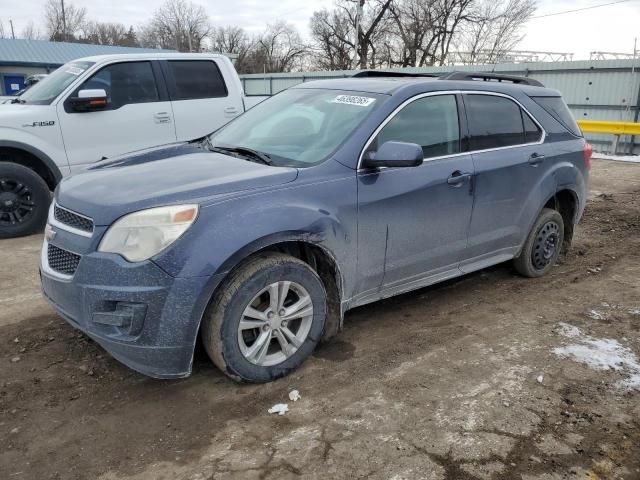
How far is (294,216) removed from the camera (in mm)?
3117

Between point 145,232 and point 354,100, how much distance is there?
1830 mm

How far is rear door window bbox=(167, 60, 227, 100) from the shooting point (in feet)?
23.6

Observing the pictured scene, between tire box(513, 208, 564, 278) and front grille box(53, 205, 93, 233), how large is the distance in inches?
146

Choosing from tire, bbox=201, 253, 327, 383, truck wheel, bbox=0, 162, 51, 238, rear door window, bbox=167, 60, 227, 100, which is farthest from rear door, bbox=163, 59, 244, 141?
tire, bbox=201, 253, 327, 383

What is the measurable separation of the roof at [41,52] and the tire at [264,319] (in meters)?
33.0

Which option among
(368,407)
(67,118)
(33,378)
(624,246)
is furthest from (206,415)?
(624,246)

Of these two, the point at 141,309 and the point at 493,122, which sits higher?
the point at 493,122

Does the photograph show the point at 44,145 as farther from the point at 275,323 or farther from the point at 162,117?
the point at 275,323

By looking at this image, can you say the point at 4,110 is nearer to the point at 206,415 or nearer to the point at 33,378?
the point at 33,378

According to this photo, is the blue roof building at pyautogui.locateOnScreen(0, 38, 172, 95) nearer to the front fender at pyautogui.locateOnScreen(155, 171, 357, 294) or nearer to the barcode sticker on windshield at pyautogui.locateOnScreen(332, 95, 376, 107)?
the barcode sticker on windshield at pyautogui.locateOnScreen(332, 95, 376, 107)

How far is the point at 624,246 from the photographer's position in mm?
6395

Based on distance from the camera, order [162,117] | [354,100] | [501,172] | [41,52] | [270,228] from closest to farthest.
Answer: [270,228]
[354,100]
[501,172]
[162,117]
[41,52]

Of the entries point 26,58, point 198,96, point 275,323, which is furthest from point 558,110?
point 26,58

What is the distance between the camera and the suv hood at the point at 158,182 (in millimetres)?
2881
